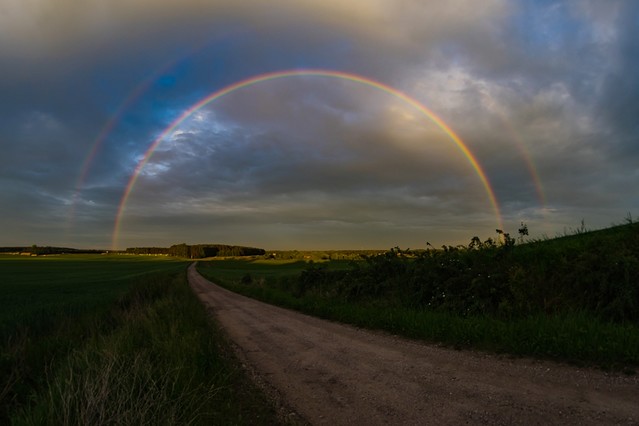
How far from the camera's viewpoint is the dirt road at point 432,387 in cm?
504

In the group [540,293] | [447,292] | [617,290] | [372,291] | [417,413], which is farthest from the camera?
[372,291]

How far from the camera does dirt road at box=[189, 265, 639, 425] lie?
504cm

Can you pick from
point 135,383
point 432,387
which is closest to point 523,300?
point 432,387

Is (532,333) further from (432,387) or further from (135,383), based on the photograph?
(135,383)

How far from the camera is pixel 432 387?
627cm

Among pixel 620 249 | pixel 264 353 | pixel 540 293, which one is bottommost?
pixel 264 353

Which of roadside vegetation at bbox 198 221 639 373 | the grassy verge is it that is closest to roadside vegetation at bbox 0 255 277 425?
→ the grassy verge

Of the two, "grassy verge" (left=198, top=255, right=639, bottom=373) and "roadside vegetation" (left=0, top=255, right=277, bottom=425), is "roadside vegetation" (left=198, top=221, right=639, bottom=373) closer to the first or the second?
"grassy verge" (left=198, top=255, right=639, bottom=373)

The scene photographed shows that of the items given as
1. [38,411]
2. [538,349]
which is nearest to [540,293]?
[538,349]

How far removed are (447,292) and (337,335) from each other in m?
3.91

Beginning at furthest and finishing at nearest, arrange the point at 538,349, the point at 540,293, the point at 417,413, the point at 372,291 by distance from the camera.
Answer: the point at 372,291 → the point at 540,293 → the point at 538,349 → the point at 417,413

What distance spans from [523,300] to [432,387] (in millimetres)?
5986

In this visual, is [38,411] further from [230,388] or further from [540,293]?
[540,293]

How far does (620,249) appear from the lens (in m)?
9.73
